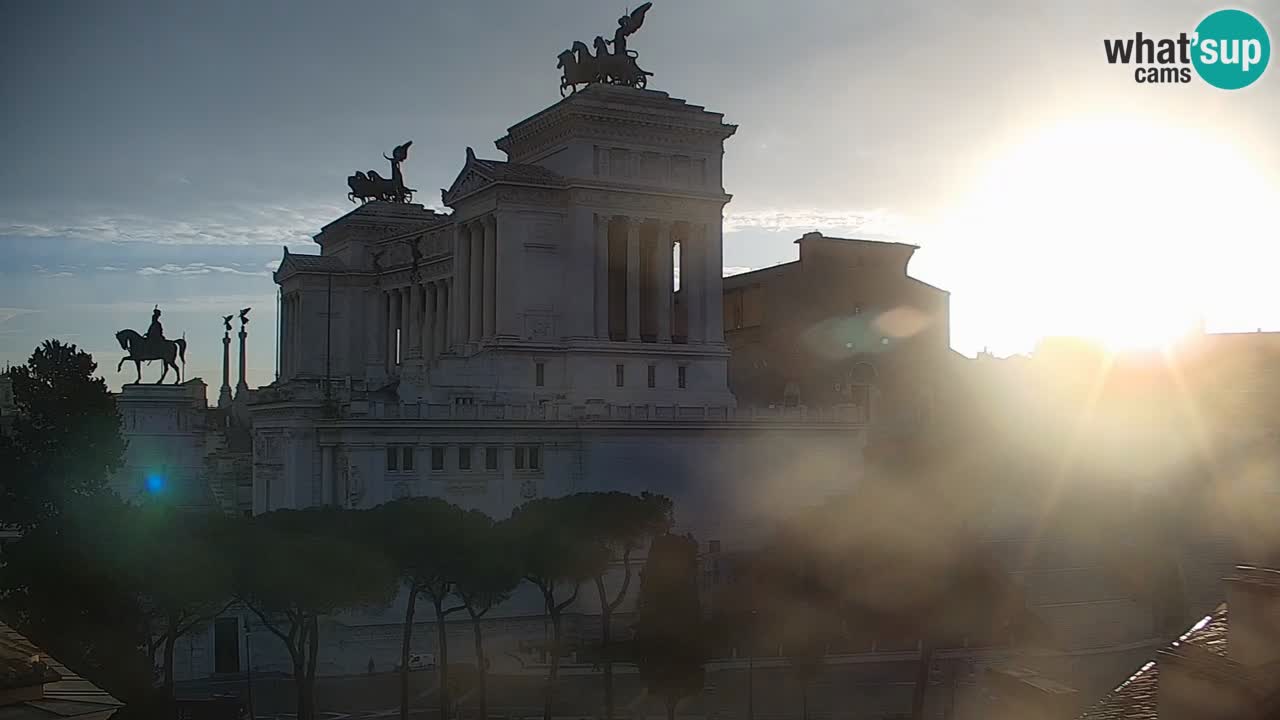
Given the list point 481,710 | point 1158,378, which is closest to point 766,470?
point 481,710

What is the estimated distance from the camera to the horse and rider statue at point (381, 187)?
95.4m

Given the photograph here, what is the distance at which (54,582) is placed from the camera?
37.8 metres

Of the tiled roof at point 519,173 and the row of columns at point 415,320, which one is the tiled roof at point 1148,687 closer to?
the tiled roof at point 519,173

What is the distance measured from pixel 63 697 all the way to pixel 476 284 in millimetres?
62070

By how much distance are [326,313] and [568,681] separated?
51.7m

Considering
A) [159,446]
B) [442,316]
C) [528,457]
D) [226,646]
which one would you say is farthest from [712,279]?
[226,646]

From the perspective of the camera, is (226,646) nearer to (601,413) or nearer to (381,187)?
(601,413)

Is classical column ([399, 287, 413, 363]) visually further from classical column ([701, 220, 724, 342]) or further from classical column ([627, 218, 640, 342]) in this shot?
classical column ([701, 220, 724, 342])

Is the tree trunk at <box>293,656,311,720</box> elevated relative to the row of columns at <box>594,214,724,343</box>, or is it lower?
lower

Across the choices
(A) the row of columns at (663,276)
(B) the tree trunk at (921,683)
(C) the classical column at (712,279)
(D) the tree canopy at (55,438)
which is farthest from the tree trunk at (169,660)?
(C) the classical column at (712,279)

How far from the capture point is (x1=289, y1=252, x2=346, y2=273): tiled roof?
93750 mm

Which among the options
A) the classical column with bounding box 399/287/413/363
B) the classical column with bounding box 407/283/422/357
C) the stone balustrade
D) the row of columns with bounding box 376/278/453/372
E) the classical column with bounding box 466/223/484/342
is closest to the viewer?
the stone balustrade

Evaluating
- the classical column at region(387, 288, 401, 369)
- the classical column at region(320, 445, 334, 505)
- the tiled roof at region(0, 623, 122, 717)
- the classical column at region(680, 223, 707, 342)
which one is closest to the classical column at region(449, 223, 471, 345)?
the classical column at region(680, 223, 707, 342)

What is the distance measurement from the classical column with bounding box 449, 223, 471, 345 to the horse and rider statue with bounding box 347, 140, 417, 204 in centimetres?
2233
